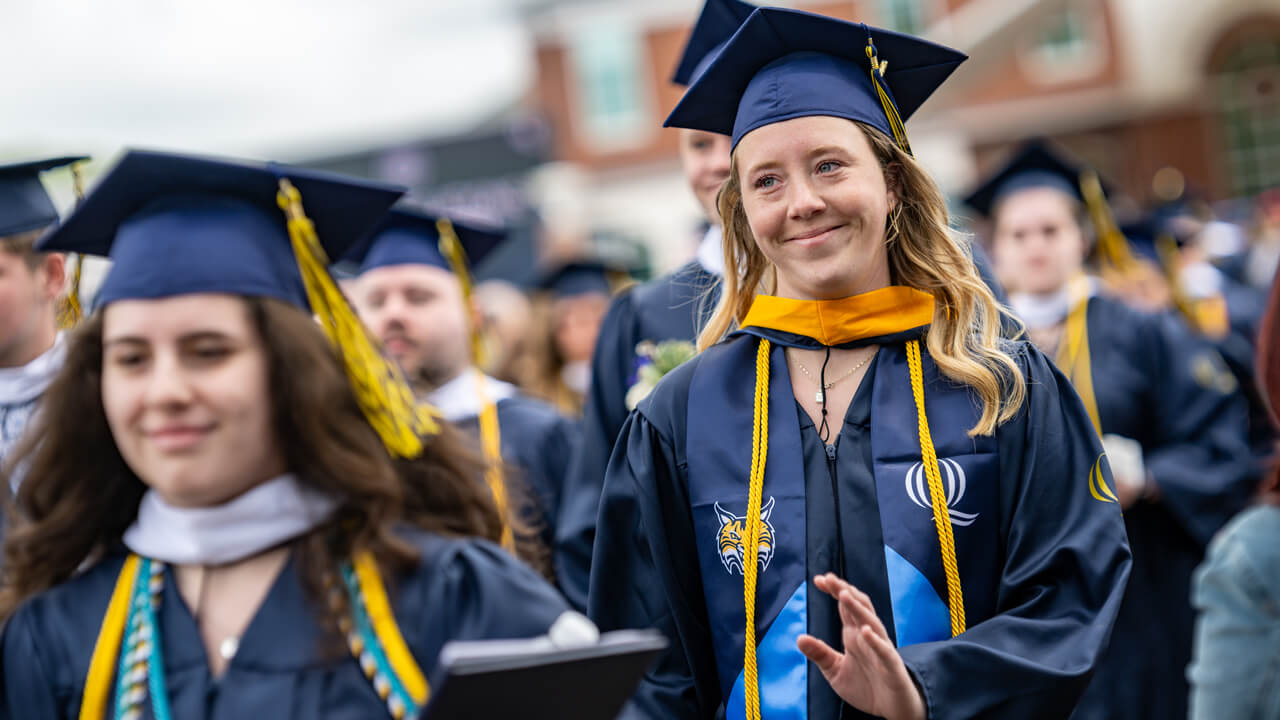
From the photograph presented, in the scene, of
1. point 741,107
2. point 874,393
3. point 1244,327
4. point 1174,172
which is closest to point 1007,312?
point 874,393

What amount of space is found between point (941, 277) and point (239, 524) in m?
1.54

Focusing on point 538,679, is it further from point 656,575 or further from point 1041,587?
point 1041,587

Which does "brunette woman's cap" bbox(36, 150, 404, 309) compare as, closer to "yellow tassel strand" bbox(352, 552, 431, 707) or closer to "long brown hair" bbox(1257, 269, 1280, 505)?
"yellow tassel strand" bbox(352, 552, 431, 707)

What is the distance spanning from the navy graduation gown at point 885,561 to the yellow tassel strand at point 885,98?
0.51 meters

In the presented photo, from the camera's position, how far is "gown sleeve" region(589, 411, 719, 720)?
8.96 feet

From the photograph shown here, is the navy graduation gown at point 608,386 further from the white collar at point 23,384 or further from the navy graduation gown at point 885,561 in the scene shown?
the white collar at point 23,384

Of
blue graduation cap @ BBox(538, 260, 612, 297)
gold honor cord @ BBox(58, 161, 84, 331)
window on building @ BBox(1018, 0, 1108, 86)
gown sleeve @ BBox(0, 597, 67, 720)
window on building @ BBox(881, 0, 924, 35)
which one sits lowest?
A: gown sleeve @ BBox(0, 597, 67, 720)

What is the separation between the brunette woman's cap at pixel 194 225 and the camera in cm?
219

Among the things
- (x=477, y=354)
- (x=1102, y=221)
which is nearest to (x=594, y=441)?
(x=477, y=354)

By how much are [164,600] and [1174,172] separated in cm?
2538

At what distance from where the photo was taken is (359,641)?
2.15 meters

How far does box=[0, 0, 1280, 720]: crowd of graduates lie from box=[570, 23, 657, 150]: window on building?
2406 cm

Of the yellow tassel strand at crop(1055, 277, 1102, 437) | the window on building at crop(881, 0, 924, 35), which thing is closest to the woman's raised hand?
the yellow tassel strand at crop(1055, 277, 1102, 437)

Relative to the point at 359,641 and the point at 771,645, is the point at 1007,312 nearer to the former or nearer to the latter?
the point at 771,645
